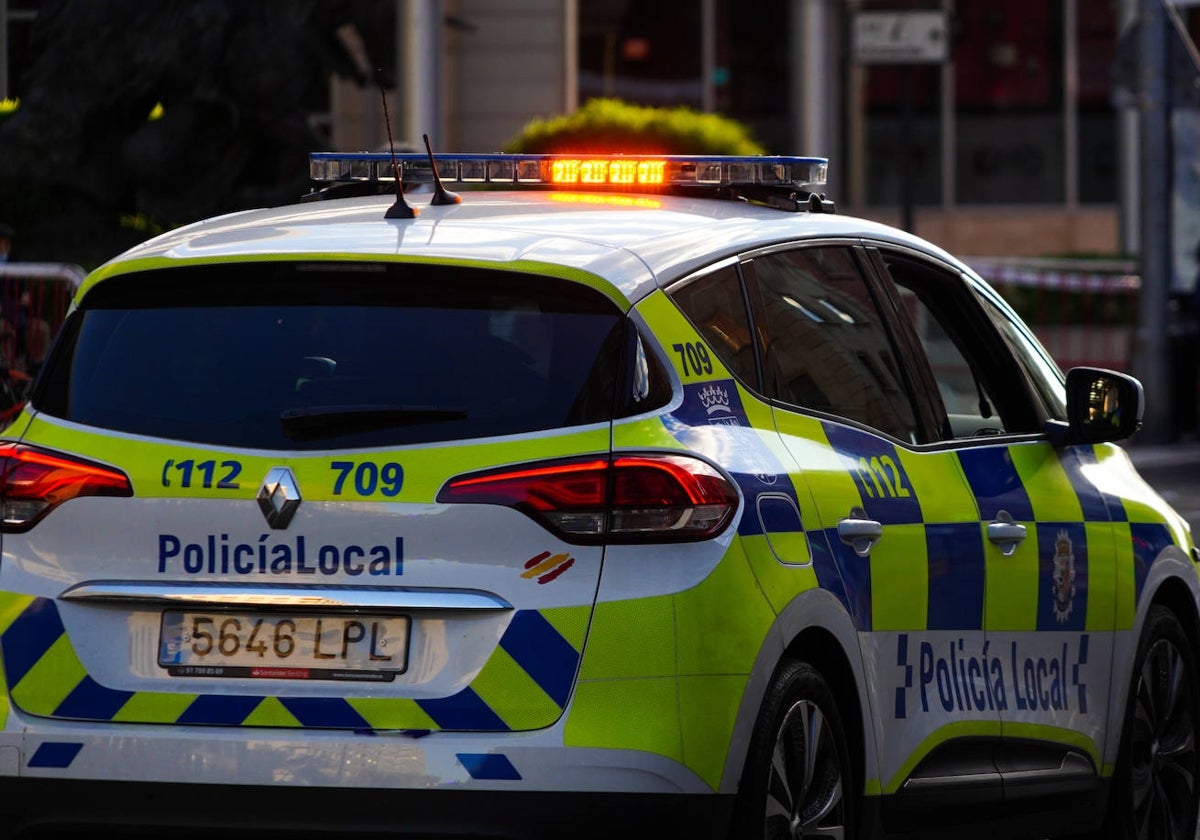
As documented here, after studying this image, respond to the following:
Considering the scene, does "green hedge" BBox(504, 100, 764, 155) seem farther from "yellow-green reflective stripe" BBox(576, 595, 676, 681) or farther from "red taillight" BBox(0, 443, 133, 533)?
"yellow-green reflective stripe" BBox(576, 595, 676, 681)

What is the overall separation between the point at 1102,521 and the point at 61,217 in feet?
38.4

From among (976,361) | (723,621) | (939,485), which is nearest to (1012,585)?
(939,485)

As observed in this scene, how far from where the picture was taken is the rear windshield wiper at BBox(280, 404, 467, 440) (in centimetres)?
439

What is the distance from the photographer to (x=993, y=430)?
235 inches

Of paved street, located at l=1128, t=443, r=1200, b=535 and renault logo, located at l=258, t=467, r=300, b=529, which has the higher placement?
renault logo, located at l=258, t=467, r=300, b=529

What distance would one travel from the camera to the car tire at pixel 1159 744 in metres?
6.04

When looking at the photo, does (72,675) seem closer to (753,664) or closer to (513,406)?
(513,406)

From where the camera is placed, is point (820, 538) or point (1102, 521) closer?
point (820, 538)

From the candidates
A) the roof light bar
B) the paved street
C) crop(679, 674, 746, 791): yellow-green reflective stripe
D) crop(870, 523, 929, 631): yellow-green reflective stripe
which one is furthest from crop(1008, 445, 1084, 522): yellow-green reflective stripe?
the paved street

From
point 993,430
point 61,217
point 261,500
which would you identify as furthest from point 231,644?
point 61,217

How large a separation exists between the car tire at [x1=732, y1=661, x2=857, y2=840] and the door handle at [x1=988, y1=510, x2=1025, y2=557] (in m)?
0.84

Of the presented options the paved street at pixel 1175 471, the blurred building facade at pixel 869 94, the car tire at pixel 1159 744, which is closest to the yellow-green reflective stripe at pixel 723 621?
the car tire at pixel 1159 744

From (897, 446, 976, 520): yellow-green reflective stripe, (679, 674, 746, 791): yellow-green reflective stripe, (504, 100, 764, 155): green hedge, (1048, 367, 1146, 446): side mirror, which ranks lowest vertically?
(679, 674, 746, 791): yellow-green reflective stripe

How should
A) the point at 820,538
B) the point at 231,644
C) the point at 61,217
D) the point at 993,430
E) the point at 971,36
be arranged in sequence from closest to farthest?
the point at 231,644
the point at 820,538
the point at 993,430
the point at 61,217
the point at 971,36
